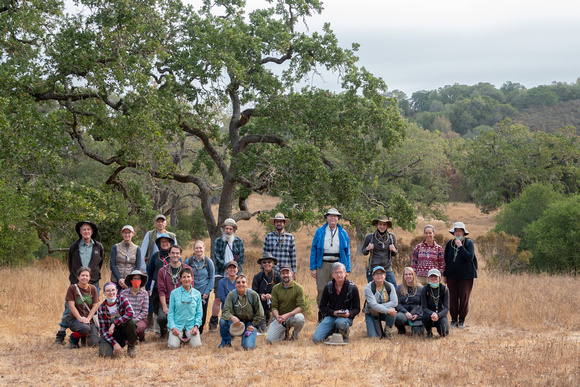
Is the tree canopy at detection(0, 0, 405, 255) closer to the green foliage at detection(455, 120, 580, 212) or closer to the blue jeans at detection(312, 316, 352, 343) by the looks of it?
the blue jeans at detection(312, 316, 352, 343)

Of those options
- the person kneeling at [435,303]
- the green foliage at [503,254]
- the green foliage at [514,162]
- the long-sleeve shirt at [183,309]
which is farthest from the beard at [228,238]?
the green foliage at [514,162]

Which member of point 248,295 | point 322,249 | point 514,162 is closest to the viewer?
point 248,295

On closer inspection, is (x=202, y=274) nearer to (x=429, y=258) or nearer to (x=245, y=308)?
(x=245, y=308)

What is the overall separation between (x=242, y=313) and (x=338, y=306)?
54.5 inches

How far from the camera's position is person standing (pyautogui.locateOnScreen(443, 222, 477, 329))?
848 cm

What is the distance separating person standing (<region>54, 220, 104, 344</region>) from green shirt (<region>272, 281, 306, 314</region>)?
2.60 metres

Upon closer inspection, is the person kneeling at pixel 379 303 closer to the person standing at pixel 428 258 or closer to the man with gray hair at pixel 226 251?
the person standing at pixel 428 258

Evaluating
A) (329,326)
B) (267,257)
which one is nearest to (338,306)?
(329,326)

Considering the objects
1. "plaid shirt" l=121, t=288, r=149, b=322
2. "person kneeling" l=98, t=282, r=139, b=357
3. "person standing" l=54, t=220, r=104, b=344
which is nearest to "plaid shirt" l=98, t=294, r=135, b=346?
"person kneeling" l=98, t=282, r=139, b=357

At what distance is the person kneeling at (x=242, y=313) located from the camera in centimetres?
745

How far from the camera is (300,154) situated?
13.1 meters

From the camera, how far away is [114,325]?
23.0 ft

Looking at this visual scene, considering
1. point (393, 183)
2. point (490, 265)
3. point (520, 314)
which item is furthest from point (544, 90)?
point (520, 314)

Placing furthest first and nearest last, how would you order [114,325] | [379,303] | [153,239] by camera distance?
[153,239], [379,303], [114,325]
